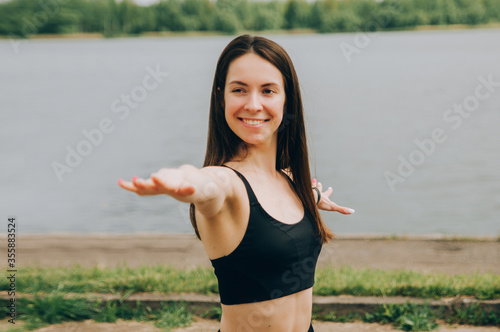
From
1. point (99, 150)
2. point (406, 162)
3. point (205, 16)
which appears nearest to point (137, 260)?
point (406, 162)

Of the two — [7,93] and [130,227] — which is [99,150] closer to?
[130,227]

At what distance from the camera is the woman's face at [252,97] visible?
217 cm

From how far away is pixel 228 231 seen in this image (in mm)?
2029

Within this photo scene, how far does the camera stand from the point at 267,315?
7.06ft

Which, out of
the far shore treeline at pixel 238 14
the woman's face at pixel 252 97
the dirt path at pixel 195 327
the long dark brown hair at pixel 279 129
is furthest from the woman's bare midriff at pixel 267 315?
the far shore treeline at pixel 238 14

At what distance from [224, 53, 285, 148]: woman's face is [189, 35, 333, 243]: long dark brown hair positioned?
0.12ft

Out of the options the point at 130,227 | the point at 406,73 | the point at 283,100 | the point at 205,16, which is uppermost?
the point at 205,16

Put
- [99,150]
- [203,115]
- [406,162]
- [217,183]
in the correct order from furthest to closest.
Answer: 1. [203,115]
2. [99,150]
3. [406,162]
4. [217,183]

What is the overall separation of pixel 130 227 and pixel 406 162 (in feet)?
20.9

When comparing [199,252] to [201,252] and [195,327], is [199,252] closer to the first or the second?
[201,252]

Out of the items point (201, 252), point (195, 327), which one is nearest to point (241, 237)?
point (195, 327)
